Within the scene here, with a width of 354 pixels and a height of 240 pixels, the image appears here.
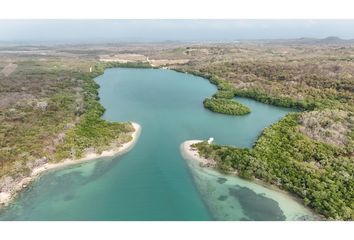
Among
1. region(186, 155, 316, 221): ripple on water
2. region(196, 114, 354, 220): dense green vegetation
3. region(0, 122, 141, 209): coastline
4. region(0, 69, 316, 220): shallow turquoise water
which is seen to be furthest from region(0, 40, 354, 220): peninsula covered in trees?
region(0, 69, 316, 220): shallow turquoise water

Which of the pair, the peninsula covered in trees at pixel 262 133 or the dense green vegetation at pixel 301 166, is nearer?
the dense green vegetation at pixel 301 166

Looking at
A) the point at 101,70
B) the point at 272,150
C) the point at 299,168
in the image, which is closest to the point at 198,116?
the point at 272,150

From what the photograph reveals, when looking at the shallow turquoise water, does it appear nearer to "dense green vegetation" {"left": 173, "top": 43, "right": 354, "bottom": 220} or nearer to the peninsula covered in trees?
"dense green vegetation" {"left": 173, "top": 43, "right": 354, "bottom": 220}

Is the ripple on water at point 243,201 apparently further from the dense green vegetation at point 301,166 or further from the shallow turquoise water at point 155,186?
the dense green vegetation at point 301,166

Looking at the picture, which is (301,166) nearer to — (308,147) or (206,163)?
(308,147)

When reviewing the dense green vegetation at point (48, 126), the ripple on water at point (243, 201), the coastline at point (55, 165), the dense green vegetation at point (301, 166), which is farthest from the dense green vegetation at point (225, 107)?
the ripple on water at point (243, 201)
